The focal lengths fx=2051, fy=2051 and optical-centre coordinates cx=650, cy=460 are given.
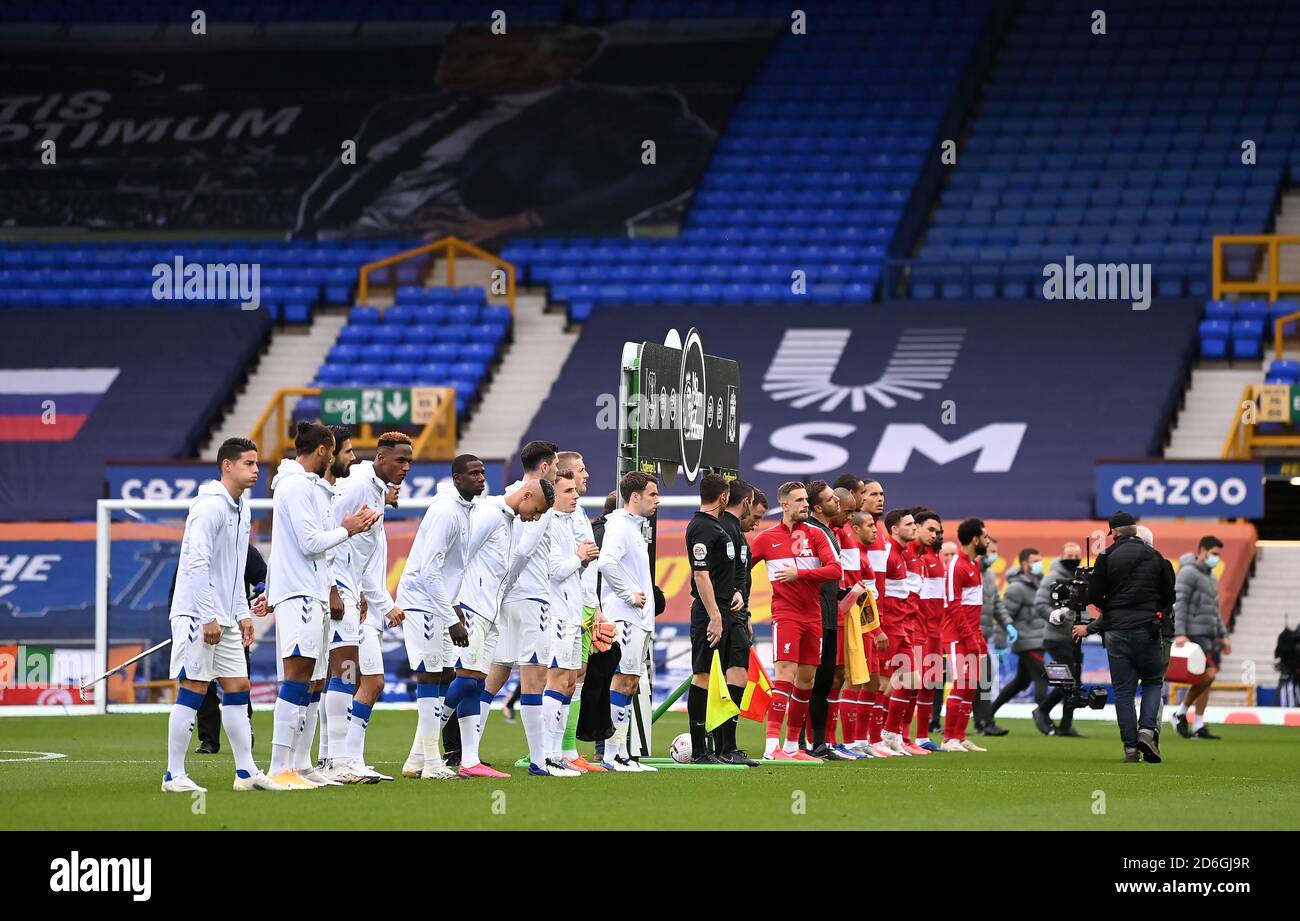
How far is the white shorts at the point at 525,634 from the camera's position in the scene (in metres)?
13.6

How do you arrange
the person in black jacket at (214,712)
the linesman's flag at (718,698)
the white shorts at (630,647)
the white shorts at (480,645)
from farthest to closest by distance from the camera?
the person in black jacket at (214,712)
the linesman's flag at (718,698)
the white shorts at (630,647)
the white shorts at (480,645)

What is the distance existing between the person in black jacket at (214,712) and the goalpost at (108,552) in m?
6.01

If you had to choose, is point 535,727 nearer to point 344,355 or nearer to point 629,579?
point 629,579

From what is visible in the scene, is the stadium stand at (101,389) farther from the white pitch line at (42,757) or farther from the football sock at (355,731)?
the football sock at (355,731)

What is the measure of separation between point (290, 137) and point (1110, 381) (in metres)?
17.7

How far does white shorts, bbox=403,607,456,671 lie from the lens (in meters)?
13.3

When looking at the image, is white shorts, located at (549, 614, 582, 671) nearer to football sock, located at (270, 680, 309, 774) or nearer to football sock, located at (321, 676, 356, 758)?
football sock, located at (321, 676, 356, 758)

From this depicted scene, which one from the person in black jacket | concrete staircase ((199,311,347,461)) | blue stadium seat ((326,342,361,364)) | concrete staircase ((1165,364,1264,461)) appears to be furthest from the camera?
blue stadium seat ((326,342,361,364))

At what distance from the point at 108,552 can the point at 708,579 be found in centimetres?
1285

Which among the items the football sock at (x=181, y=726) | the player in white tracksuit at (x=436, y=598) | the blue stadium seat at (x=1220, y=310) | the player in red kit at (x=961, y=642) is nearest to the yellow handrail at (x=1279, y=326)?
the blue stadium seat at (x=1220, y=310)

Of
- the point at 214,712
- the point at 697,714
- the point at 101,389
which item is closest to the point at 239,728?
the point at 697,714

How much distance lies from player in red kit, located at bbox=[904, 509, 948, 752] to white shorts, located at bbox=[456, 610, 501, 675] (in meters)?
4.55

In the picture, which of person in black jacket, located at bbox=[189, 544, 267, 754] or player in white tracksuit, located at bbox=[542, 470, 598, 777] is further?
person in black jacket, located at bbox=[189, 544, 267, 754]

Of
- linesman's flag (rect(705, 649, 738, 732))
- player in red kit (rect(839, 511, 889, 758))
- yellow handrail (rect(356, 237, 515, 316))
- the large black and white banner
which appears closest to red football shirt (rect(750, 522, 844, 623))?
player in red kit (rect(839, 511, 889, 758))
